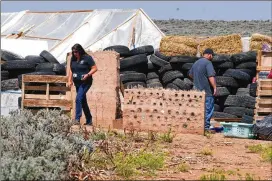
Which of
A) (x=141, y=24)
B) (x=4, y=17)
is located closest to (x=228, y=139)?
(x=141, y=24)

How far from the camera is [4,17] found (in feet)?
96.0

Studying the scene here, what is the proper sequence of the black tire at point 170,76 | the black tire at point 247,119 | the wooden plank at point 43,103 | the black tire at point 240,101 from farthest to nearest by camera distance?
the black tire at point 170,76
the black tire at point 240,101
the black tire at point 247,119
the wooden plank at point 43,103

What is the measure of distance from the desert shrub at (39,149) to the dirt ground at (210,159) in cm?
69

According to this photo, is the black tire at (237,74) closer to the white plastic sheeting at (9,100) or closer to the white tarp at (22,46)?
the white plastic sheeting at (9,100)

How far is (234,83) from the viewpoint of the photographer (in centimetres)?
1898

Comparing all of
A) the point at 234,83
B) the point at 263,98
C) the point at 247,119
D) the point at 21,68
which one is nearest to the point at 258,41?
the point at 234,83

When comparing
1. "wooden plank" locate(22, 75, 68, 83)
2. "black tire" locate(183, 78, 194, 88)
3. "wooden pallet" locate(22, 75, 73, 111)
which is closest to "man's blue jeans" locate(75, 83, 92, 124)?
"wooden pallet" locate(22, 75, 73, 111)

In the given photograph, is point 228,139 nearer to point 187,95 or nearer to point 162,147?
point 187,95

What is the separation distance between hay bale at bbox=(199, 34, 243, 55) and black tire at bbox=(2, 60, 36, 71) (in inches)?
208

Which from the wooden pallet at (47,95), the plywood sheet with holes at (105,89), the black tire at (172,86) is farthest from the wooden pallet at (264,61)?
the wooden pallet at (47,95)

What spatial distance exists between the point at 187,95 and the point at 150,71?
813cm

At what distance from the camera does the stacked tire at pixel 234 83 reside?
59.5 feet

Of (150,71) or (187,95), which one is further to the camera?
(150,71)

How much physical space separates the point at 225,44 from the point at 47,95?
783 centimetres
